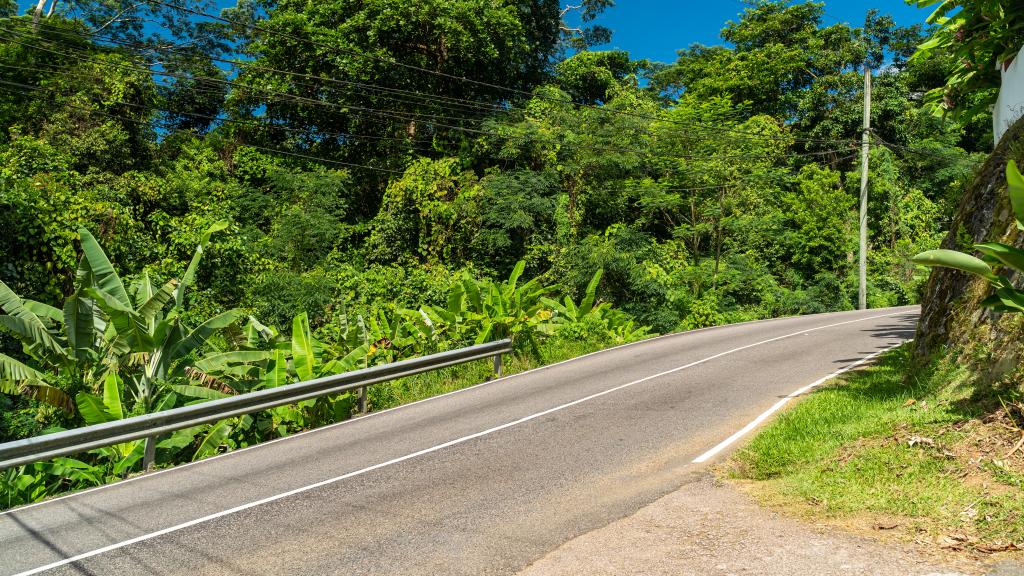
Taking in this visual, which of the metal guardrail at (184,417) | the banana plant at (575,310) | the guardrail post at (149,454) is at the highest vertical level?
the banana plant at (575,310)

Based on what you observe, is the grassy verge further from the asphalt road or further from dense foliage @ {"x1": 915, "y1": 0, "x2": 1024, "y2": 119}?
dense foliage @ {"x1": 915, "y1": 0, "x2": 1024, "y2": 119}

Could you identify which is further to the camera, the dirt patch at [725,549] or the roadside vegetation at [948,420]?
the roadside vegetation at [948,420]

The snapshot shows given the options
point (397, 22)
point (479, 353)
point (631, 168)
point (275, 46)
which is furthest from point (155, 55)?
point (479, 353)

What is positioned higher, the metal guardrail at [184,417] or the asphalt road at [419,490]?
the metal guardrail at [184,417]

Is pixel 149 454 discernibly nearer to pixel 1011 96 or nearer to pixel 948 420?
pixel 948 420

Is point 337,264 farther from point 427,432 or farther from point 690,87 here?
point 690,87

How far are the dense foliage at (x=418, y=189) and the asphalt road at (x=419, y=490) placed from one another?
3261 mm

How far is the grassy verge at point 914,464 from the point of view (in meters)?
5.12

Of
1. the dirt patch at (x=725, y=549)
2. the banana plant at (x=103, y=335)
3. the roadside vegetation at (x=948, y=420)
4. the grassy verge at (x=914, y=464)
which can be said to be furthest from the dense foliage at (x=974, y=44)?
the banana plant at (x=103, y=335)

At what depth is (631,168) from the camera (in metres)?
31.5

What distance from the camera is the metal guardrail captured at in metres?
8.34

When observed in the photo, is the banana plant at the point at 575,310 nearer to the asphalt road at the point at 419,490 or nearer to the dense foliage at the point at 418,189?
the dense foliage at the point at 418,189

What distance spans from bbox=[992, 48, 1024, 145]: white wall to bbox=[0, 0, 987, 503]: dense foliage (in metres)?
10.3

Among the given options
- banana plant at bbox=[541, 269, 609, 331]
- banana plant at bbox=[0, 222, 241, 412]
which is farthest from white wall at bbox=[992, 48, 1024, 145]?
banana plant at bbox=[0, 222, 241, 412]
